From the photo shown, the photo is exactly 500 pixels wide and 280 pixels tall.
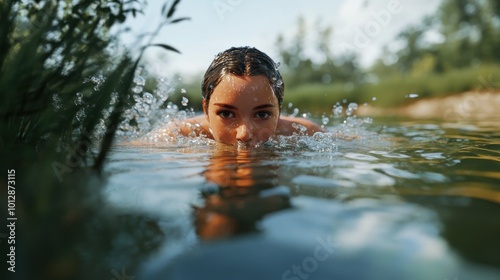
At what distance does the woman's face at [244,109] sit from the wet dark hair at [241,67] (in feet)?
0.35

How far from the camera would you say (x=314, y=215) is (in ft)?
4.98

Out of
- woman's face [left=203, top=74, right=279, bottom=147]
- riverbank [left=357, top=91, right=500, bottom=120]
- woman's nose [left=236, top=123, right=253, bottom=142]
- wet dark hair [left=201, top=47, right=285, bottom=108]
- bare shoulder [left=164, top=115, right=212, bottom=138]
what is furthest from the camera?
riverbank [left=357, top=91, right=500, bottom=120]

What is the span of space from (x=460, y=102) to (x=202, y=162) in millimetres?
15751

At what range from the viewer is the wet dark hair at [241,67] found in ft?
12.8

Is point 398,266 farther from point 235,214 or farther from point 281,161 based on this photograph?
point 281,161

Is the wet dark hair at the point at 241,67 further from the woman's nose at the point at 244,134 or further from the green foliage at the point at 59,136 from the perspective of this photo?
the green foliage at the point at 59,136

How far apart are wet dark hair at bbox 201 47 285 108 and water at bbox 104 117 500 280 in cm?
133

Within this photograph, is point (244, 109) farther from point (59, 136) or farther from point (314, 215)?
point (314, 215)

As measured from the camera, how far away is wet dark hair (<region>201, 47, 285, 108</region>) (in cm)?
391

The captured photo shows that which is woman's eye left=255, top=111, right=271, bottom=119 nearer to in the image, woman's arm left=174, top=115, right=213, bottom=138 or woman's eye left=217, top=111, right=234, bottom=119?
woman's eye left=217, top=111, right=234, bottom=119

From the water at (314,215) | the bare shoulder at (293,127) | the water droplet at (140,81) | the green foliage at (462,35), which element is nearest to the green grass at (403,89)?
the bare shoulder at (293,127)

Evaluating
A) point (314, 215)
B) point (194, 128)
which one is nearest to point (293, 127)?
point (194, 128)

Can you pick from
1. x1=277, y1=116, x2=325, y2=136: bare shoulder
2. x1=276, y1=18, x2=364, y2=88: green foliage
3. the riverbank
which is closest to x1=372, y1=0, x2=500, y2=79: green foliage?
x1=276, y1=18, x2=364, y2=88: green foliage

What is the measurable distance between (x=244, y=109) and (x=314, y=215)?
7.09 feet
